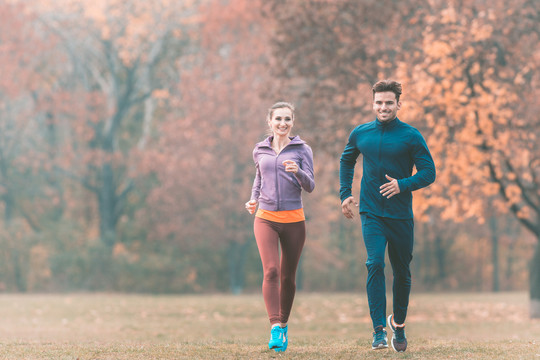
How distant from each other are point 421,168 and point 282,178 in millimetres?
1316

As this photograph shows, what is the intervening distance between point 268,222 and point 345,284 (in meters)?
34.6

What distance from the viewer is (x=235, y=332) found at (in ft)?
44.8

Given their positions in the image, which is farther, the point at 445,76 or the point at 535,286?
the point at 535,286

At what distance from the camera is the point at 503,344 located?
834 centimetres

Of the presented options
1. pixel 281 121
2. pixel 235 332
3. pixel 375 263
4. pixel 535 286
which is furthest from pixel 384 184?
pixel 535 286

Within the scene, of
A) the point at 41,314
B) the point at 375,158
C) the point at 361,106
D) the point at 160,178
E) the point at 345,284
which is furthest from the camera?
the point at 345,284

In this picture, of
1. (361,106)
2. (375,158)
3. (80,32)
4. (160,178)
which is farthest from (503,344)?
(80,32)

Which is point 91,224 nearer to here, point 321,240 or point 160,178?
point 160,178

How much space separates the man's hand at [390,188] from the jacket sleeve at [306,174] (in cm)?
78

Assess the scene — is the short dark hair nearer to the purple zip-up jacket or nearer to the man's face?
the man's face

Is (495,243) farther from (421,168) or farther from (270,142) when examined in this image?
(421,168)

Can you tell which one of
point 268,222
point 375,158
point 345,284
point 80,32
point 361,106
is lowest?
point 345,284

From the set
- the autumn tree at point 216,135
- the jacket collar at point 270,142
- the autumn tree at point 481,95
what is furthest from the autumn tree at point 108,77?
the jacket collar at point 270,142

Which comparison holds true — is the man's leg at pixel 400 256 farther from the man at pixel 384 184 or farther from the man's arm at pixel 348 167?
the man's arm at pixel 348 167
